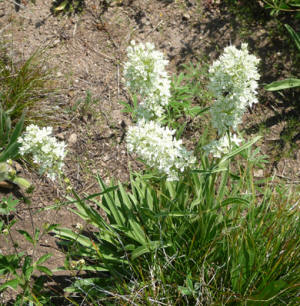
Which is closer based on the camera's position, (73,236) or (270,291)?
(270,291)

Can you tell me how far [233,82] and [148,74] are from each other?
53 centimetres

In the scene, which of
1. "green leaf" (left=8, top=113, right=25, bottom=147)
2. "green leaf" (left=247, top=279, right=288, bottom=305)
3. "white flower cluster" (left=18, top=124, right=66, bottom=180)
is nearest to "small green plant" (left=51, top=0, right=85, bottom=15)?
"green leaf" (left=8, top=113, right=25, bottom=147)

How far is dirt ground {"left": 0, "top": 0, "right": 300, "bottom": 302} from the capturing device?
392 cm

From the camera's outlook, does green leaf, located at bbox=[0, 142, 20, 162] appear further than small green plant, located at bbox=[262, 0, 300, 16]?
No

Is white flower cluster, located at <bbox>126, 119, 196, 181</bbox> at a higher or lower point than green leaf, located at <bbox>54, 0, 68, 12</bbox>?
lower

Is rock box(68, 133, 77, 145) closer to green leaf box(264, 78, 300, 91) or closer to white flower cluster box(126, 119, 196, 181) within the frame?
white flower cluster box(126, 119, 196, 181)

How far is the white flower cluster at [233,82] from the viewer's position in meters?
2.07

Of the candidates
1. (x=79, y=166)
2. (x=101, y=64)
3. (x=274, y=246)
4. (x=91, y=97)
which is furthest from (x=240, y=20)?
(x=274, y=246)

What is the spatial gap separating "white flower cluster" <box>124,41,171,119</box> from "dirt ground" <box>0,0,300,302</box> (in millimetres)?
1704

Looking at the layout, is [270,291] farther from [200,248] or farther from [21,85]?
[21,85]

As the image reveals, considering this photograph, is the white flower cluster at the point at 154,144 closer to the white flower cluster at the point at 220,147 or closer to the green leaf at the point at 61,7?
the white flower cluster at the point at 220,147

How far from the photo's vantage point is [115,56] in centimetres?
436

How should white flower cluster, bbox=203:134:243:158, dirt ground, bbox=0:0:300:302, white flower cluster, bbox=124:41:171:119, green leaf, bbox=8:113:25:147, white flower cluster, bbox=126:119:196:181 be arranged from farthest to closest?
1. dirt ground, bbox=0:0:300:302
2. green leaf, bbox=8:113:25:147
3. white flower cluster, bbox=203:134:243:158
4. white flower cluster, bbox=124:41:171:119
5. white flower cluster, bbox=126:119:196:181

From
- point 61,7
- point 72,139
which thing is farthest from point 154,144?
point 61,7
